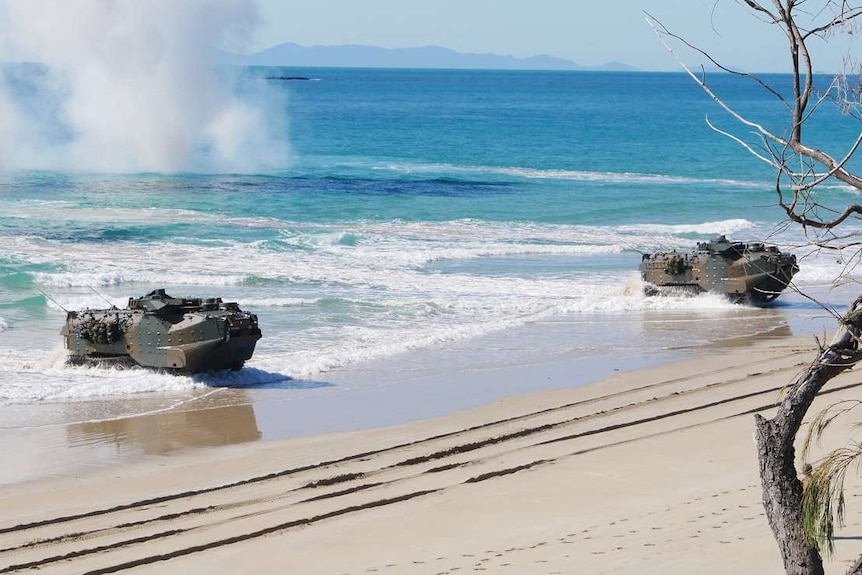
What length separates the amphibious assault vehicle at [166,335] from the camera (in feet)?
56.3

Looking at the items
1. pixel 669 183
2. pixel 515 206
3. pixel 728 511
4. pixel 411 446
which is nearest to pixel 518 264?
pixel 515 206

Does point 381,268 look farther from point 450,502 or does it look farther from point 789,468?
point 789,468

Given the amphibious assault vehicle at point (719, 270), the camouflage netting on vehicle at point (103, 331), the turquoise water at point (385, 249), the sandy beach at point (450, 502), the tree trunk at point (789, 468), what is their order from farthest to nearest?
the amphibious assault vehicle at point (719, 270) → the turquoise water at point (385, 249) → the camouflage netting on vehicle at point (103, 331) → the sandy beach at point (450, 502) → the tree trunk at point (789, 468)

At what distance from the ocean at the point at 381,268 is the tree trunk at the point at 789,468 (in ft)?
2.06

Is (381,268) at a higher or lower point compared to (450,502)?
lower

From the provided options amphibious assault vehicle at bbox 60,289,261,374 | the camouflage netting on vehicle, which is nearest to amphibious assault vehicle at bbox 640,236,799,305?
amphibious assault vehicle at bbox 60,289,261,374

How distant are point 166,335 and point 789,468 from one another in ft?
42.3

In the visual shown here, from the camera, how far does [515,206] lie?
4306cm

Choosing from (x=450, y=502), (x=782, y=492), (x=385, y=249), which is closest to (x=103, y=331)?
(x=450, y=502)

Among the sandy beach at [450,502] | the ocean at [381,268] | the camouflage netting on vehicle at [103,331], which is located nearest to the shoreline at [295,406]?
the ocean at [381,268]

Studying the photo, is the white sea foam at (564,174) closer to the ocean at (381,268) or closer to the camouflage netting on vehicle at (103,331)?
the ocean at (381,268)

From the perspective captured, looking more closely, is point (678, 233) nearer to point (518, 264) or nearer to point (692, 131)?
point (518, 264)

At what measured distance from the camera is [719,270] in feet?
79.3

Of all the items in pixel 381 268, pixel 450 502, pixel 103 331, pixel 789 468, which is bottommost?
pixel 381 268
